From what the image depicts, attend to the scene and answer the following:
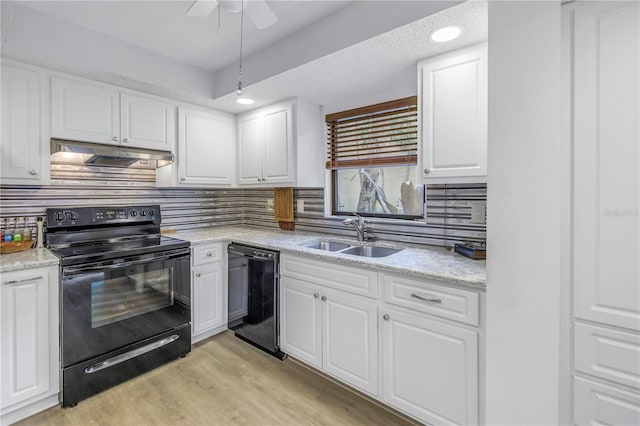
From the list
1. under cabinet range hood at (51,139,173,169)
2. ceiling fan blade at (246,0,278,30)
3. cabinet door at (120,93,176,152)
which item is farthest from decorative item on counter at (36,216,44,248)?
ceiling fan blade at (246,0,278,30)

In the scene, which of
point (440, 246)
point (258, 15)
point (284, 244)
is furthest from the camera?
point (284, 244)

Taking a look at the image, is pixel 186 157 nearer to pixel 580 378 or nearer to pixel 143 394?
pixel 143 394

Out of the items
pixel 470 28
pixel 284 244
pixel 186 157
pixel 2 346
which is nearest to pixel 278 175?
pixel 284 244

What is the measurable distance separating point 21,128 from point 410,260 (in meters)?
2.62

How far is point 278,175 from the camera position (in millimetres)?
2736

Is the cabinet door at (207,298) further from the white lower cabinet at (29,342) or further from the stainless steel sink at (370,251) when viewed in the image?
the stainless steel sink at (370,251)

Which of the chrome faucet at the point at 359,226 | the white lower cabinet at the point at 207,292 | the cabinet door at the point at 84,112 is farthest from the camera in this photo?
the white lower cabinet at the point at 207,292

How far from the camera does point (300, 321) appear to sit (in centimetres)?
219

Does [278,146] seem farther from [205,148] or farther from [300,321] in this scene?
[300,321]

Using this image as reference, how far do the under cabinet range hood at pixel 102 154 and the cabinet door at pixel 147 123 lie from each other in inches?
2.9

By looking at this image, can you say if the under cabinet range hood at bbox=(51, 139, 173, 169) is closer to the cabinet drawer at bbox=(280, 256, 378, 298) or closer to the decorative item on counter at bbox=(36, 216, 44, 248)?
the decorative item on counter at bbox=(36, 216, 44, 248)

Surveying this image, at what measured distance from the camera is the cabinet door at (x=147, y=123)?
240 cm

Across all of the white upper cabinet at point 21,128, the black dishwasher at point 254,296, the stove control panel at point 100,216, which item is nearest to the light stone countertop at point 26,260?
the stove control panel at point 100,216

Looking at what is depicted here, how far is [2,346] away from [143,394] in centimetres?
82
